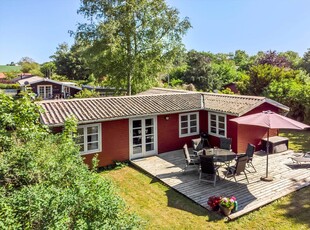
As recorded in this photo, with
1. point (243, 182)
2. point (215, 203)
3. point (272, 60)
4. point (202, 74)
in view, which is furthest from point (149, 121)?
point (272, 60)

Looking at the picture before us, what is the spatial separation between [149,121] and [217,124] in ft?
13.0

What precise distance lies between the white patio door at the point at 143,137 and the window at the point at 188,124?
180 cm

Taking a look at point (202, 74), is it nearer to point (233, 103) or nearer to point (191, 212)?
point (233, 103)

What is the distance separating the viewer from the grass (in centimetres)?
746

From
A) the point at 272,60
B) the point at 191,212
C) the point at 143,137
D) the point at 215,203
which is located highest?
the point at 272,60

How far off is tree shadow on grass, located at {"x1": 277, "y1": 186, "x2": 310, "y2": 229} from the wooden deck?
0.29 m

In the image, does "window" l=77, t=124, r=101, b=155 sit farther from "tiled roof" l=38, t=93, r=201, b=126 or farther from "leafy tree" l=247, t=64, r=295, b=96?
"leafy tree" l=247, t=64, r=295, b=96

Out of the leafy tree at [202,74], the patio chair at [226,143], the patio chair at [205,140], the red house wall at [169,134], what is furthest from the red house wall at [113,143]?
the leafy tree at [202,74]

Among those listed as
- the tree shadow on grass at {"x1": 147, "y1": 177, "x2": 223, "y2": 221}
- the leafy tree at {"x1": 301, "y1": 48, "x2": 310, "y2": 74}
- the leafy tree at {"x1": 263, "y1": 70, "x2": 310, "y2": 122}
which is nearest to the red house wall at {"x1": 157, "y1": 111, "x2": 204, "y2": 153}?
the tree shadow on grass at {"x1": 147, "y1": 177, "x2": 223, "y2": 221}

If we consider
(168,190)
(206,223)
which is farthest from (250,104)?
(206,223)

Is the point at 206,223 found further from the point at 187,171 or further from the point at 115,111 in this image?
the point at 115,111

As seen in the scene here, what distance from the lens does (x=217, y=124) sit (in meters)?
14.3

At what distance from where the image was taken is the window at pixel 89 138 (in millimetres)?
11703

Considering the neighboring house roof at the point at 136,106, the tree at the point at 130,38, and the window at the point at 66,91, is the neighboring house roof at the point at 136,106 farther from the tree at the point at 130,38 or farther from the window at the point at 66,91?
the window at the point at 66,91
